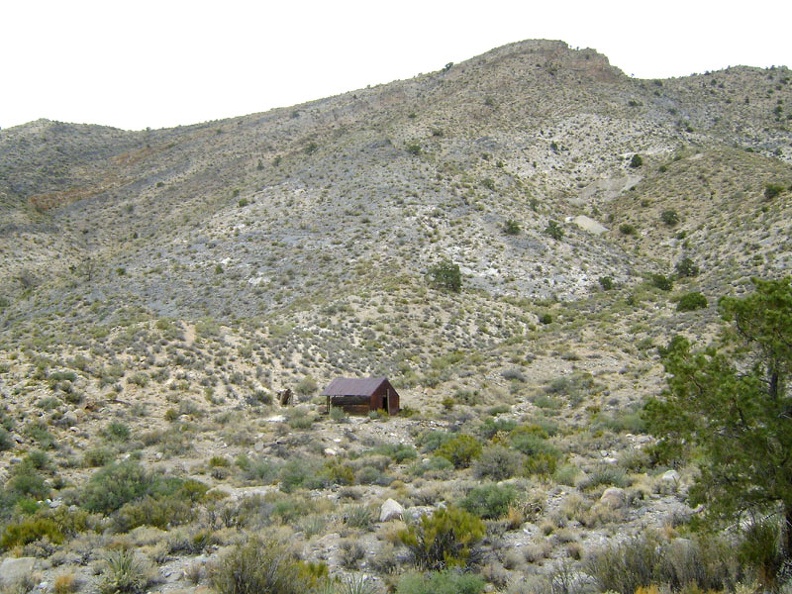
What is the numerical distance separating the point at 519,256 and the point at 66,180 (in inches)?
2495

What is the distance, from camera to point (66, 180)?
79.2 meters

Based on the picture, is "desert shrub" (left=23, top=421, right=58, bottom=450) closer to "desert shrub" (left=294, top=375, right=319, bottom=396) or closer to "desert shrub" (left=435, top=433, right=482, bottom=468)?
"desert shrub" (left=294, top=375, right=319, bottom=396)

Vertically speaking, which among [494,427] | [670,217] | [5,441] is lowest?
[494,427]

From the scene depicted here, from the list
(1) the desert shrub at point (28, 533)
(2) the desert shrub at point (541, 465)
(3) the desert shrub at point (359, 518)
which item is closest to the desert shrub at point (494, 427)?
(2) the desert shrub at point (541, 465)

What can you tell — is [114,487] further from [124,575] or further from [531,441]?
[531,441]

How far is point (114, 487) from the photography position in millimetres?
14414

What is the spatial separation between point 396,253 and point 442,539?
35.5 metres

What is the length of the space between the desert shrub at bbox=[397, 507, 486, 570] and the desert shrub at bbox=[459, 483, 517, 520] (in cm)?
136

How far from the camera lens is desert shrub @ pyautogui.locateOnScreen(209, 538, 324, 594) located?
28.2 feet

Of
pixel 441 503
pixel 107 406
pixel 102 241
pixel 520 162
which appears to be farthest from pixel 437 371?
pixel 102 241

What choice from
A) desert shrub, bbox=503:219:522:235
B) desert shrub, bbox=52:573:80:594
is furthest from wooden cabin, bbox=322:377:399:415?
desert shrub, bbox=503:219:522:235

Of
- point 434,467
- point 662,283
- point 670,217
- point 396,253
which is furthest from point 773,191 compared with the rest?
point 434,467

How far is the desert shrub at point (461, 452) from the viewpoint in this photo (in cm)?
1758

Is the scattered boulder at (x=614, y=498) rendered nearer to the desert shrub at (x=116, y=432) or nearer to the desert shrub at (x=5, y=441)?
the desert shrub at (x=116, y=432)
